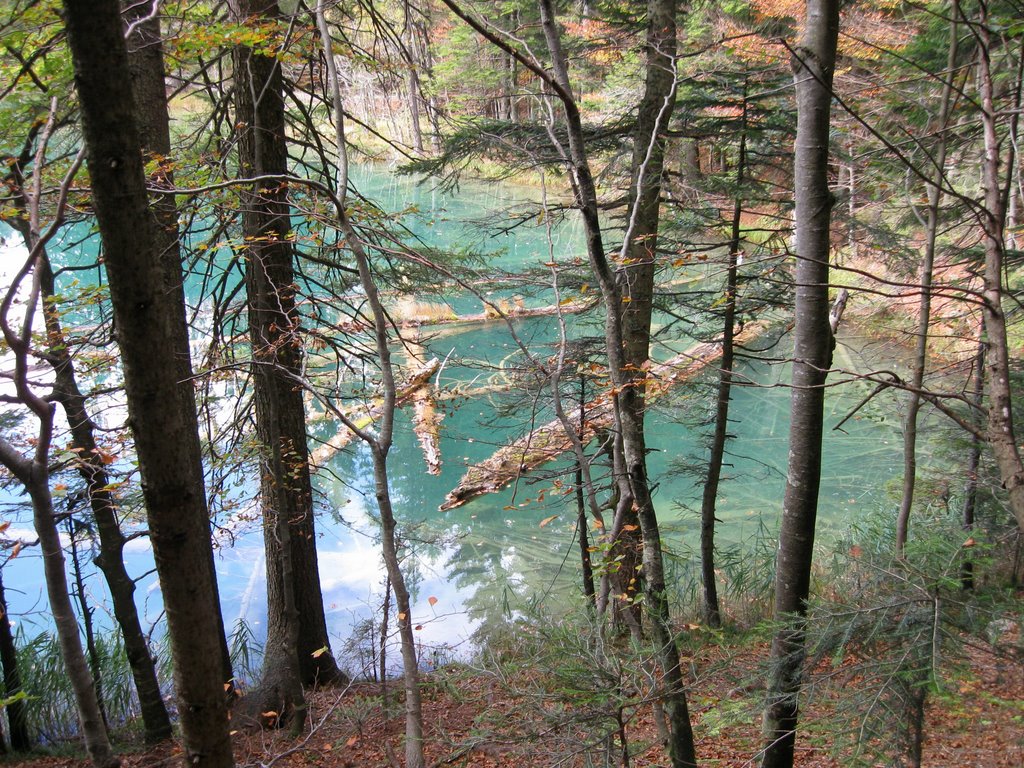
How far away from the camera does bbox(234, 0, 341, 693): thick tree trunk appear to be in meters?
5.44

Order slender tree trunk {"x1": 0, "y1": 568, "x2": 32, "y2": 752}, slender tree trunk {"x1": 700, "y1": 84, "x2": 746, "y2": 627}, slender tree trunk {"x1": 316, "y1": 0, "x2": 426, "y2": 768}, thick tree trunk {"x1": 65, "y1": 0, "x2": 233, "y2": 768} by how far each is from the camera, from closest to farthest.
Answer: thick tree trunk {"x1": 65, "y1": 0, "x2": 233, "y2": 768} < slender tree trunk {"x1": 316, "y1": 0, "x2": 426, "y2": 768} < slender tree trunk {"x1": 0, "y1": 568, "x2": 32, "y2": 752} < slender tree trunk {"x1": 700, "y1": 84, "x2": 746, "y2": 627}

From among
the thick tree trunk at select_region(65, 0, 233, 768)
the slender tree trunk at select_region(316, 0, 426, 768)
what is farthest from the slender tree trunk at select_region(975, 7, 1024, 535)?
the thick tree trunk at select_region(65, 0, 233, 768)

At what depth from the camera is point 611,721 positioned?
3322mm

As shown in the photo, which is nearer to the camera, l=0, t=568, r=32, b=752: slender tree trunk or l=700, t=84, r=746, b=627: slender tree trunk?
l=0, t=568, r=32, b=752: slender tree trunk

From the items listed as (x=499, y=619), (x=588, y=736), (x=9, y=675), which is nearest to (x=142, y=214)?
(x=588, y=736)

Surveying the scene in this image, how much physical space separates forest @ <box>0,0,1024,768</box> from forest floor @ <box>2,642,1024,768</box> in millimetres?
39

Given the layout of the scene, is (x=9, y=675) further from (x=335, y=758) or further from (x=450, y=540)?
(x=450, y=540)

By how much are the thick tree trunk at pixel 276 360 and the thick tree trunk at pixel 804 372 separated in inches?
126

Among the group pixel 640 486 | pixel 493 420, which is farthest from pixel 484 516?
pixel 640 486

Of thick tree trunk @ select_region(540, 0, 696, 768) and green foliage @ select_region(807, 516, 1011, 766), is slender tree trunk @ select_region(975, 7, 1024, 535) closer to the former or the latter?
green foliage @ select_region(807, 516, 1011, 766)

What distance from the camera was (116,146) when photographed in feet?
5.52

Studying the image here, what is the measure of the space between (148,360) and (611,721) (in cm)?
262

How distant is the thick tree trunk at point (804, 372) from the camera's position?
3025 millimetres

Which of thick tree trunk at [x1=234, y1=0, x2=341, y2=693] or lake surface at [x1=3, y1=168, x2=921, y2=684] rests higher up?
thick tree trunk at [x1=234, y1=0, x2=341, y2=693]
